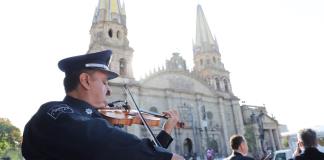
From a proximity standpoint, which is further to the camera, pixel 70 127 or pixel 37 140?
pixel 37 140

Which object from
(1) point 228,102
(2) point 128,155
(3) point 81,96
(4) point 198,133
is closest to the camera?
(2) point 128,155

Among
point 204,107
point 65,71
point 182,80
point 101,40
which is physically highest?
point 101,40

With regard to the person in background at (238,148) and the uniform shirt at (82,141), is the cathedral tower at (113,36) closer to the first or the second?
the person in background at (238,148)

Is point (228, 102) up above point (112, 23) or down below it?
below

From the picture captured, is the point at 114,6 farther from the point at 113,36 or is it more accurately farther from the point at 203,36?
the point at 203,36

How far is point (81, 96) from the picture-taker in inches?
64.9

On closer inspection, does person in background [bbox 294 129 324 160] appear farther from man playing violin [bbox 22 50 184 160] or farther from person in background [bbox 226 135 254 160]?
man playing violin [bbox 22 50 184 160]

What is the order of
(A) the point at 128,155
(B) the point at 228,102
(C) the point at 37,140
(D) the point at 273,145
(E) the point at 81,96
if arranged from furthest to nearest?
1. (D) the point at 273,145
2. (B) the point at 228,102
3. (E) the point at 81,96
4. (C) the point at 37,140
5. (A) the point at 128,155

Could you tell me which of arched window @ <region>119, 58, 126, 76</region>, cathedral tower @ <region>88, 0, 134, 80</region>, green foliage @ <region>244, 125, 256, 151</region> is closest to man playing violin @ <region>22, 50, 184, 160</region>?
cathedral tower @ <region>88, 0, 134, 80</region>

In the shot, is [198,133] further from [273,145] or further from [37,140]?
[37,140]

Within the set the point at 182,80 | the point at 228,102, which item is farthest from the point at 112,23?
the point at 228,102

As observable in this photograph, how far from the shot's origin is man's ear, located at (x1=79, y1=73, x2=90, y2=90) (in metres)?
1.66

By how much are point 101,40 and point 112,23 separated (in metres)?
2.90

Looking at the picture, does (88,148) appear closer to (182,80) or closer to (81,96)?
(81,96)
